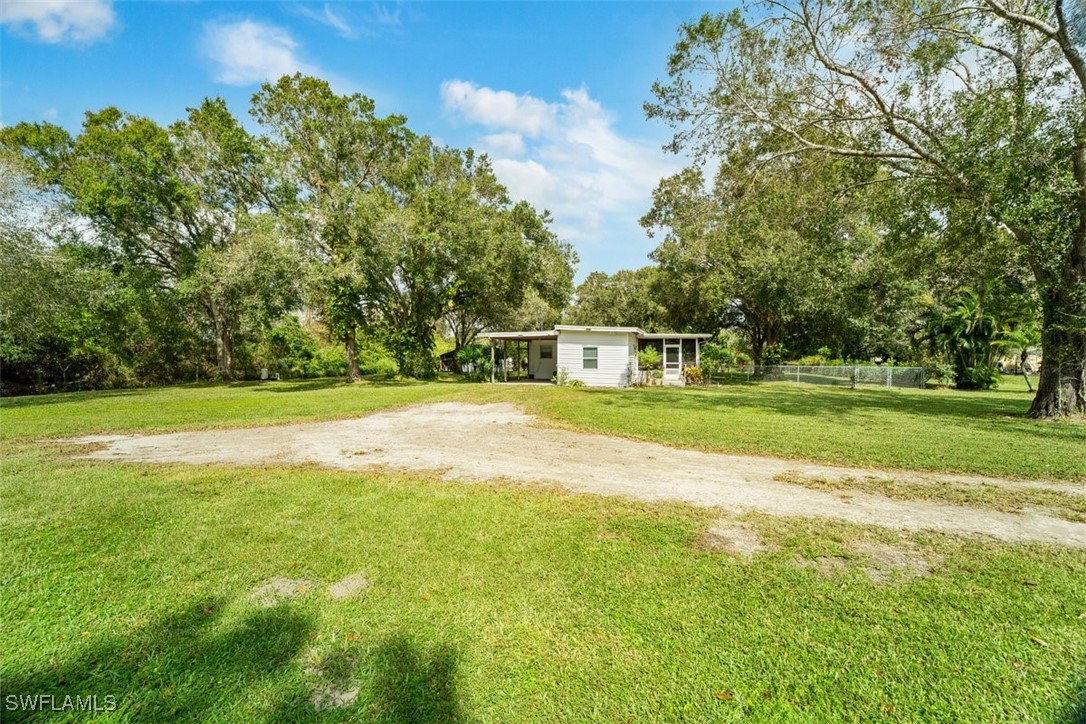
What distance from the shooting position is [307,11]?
29.3ft

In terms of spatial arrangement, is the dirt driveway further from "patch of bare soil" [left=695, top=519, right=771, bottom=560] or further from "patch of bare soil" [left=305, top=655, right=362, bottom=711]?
"patch of bare soil" [left=305, top=655, right=362, bottom=711]

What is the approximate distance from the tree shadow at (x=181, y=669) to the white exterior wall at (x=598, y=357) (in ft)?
56.4

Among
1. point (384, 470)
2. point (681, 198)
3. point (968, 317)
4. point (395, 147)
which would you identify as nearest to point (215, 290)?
point (395, 147)

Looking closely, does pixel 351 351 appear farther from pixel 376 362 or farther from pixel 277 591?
pixel 277 591

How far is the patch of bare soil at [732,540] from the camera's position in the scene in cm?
322

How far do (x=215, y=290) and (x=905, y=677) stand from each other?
2111 cm

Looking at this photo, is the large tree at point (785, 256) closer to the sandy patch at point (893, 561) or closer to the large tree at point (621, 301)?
the large tree at point (621, 301)

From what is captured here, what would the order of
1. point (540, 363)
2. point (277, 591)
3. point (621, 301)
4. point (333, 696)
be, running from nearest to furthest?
point (333, 696)
point (277, 591)
point (540, 363)
point (621, 301)

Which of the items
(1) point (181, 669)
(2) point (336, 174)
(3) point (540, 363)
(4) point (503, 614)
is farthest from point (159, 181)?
(4) point (503, 614)

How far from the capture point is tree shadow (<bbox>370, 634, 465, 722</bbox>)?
69.9 inches

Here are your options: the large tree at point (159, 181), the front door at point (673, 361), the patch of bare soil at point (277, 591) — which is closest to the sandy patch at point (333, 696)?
the patch of bare soil at point (277, 591)

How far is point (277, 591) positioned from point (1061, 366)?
15264 mm

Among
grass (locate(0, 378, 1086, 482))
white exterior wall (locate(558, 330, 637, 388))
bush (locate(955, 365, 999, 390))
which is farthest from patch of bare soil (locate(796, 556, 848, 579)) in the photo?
bush (locate(955, 365, 999, 390))

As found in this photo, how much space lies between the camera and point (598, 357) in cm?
1945
